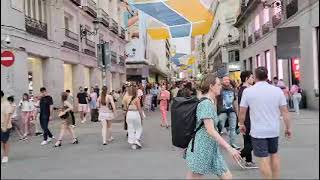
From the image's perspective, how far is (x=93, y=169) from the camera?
33.5 feet

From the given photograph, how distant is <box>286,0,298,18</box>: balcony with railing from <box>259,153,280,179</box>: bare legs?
2081cm

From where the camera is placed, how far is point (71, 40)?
3156 centimetres

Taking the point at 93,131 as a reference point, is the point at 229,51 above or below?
above

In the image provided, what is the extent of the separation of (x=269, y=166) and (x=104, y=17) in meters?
37.2

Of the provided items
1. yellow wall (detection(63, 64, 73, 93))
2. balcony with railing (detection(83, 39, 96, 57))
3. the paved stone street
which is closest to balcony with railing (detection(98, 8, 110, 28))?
balcony with railing (detection(83, 39, 96, 57))

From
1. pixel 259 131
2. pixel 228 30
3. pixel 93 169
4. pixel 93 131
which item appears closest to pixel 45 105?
pixel 93 131

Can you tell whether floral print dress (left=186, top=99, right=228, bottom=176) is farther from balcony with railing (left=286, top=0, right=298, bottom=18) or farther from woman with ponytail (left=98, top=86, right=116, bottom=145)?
balcony with railing (left=286, top=0, right=298, bottom=18)

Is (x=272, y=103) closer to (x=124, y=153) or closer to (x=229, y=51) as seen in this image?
(x=124, y=153)

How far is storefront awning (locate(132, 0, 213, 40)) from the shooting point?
76.2 ft

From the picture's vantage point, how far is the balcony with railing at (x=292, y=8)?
26694 millimetres

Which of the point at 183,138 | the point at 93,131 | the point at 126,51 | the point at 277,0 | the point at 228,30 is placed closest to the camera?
the point at 183,138

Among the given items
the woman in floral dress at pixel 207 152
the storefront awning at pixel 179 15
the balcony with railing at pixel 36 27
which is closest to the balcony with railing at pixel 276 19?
the storefront awning at pixel 179 15

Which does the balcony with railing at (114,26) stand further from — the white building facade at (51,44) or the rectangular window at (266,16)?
the rectangular window at (266,16)

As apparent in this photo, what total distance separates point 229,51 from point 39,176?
5870 centimetres
